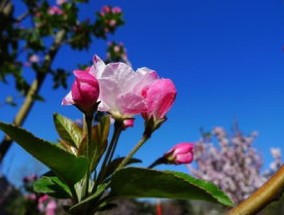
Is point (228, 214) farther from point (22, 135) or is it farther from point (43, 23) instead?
point (43, 23)

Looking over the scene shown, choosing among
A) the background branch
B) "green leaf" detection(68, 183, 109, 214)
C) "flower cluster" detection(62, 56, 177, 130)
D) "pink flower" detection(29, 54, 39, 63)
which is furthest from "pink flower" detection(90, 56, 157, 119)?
"pink flower" detection(29, 54, 39, 63)

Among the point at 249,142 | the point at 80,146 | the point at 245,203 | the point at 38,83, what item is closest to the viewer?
the point at 245,203

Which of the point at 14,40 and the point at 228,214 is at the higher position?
the point at 14,40

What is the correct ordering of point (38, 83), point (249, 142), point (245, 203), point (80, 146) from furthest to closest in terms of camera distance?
point (249, 142), point (38, 83), point (80, 146), point (245, 203)

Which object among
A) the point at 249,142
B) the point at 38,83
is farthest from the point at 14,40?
the point at 249,142

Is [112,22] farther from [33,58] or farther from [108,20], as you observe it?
[33,58]

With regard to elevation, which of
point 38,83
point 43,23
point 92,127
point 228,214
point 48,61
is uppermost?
point 43,23

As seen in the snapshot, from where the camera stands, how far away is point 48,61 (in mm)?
5023

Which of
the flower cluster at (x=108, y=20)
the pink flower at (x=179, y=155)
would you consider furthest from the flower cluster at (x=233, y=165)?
the pink flower at (x=179, y=155)

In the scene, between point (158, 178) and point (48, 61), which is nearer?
point (158, 178)

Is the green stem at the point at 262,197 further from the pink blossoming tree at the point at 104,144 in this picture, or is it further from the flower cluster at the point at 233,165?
the flower cluster at the point at 233,165

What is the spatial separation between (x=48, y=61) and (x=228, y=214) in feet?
15.6

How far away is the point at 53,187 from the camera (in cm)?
54

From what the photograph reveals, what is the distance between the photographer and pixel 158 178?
0.43 metres
